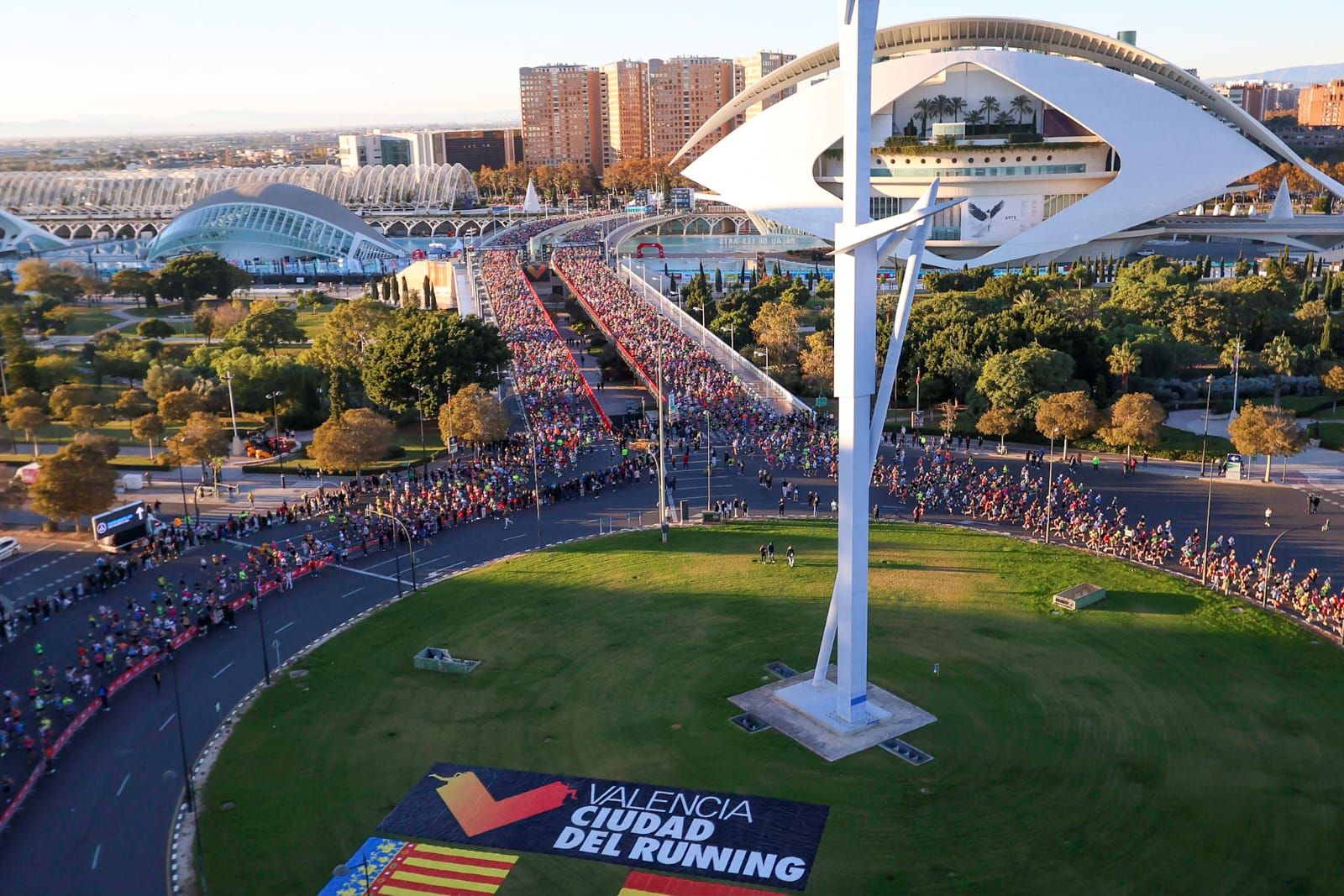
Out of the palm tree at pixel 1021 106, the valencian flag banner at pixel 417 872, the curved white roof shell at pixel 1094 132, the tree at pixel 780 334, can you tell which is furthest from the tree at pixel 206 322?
the palm tree at pixel 1021 106

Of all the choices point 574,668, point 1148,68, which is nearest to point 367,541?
point 574,668

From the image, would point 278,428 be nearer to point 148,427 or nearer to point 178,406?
point 178,406

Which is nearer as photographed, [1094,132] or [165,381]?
[165,381]

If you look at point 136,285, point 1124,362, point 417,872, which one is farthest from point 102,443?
point 136,285

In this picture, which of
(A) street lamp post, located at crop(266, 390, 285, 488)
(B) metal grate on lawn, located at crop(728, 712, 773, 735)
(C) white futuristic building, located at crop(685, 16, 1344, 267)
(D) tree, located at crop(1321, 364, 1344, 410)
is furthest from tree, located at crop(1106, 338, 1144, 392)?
(C) white futuristic building, located at crop(685, 16, 1344, 267)

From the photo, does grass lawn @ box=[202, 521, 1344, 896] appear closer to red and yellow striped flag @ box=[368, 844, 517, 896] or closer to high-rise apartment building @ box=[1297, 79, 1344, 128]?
red and yellow striped flag @ box=[368, 844, 517, 896]

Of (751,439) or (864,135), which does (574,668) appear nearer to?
(864,135)

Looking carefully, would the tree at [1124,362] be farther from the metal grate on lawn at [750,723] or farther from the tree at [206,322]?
the tree at [206,322]
